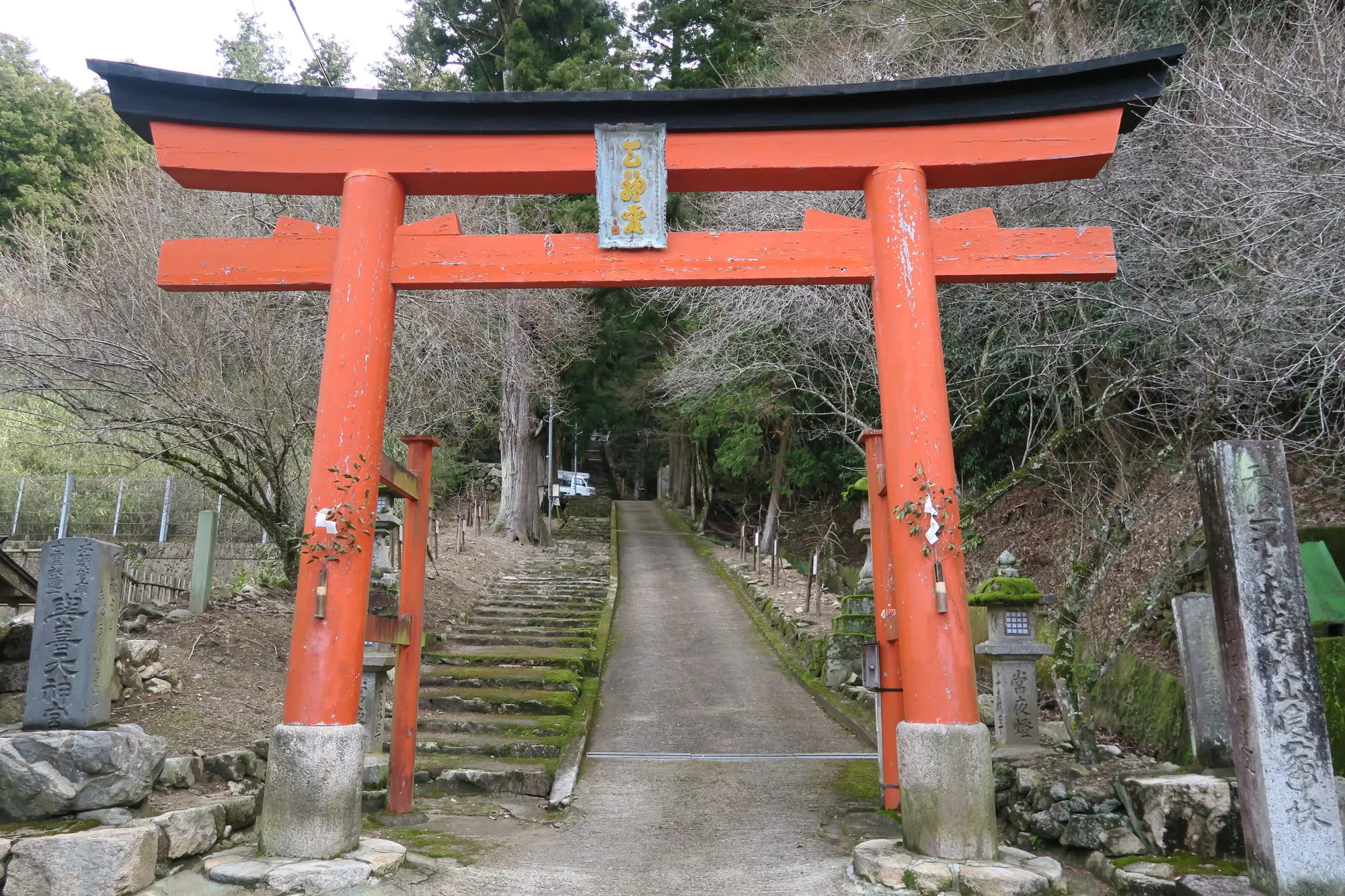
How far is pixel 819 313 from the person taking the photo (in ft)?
41.6

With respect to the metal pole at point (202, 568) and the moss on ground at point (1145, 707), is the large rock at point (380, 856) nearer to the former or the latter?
the metal pole at point (202, 568)

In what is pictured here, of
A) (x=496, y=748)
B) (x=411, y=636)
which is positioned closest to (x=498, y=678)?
(x=496, y=748)

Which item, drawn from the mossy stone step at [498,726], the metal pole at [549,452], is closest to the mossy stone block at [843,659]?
the mossy stone step at [498,726]

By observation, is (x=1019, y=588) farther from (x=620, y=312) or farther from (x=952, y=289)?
(x=620, y=312)

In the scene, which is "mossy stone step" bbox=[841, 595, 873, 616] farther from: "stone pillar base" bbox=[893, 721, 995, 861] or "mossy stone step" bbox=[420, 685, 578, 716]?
"stone pillar base" bbox=[893, 721, 995, 861]

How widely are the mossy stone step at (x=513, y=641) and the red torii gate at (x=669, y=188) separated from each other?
6.75 meters

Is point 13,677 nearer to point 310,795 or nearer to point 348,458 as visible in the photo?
point 310,795

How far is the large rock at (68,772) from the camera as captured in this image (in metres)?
4.62

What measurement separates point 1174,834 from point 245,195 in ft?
36.9

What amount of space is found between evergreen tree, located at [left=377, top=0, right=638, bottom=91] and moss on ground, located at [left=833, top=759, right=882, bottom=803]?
49.7 ft

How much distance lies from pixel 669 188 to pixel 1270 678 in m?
4.39

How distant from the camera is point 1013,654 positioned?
6.74 meters

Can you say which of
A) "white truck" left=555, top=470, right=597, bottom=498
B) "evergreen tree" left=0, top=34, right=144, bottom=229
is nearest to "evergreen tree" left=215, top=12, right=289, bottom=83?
"evergreen tree" left=0, top=34, right=144, bottom=229

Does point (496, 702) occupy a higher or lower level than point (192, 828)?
higher
